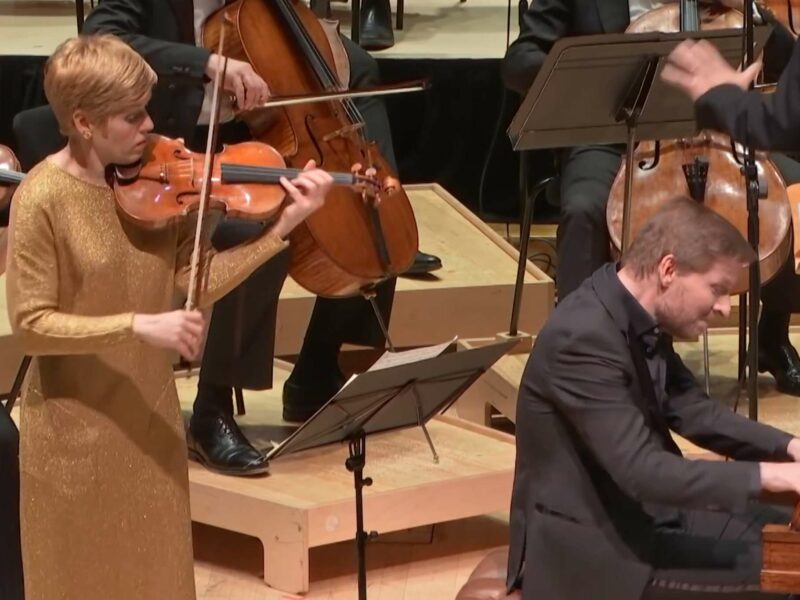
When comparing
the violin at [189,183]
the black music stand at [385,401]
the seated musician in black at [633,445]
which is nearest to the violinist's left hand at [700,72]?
the seated musician in black at [633,445]

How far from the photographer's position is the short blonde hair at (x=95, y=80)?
92.0 inches

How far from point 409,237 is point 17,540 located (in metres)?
1.12

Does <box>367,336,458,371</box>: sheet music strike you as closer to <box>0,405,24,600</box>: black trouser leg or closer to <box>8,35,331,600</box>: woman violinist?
<box>8,35,331,600</box>: woman violinist

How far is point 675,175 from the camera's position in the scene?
3.47 meters

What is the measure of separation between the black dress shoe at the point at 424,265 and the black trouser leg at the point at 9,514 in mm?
1669

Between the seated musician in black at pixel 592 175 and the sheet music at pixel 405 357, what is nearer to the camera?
the sheet music at pixel 405 357

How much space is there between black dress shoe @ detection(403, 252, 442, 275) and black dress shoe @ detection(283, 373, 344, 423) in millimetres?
700

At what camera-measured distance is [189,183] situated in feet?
8.21

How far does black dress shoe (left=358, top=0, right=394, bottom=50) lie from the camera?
17.7 ft

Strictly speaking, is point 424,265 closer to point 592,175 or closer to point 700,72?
point 592,175

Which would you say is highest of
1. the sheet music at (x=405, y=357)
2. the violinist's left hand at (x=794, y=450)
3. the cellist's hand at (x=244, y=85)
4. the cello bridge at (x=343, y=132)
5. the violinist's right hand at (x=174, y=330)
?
the cellist's hand at (x=244, y=85)

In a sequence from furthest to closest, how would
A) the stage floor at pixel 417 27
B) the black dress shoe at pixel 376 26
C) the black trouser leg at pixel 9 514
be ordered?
the black dress shoe at pixel 376 26, the stage floor at pixel 417 27, the black trouser leg at pixel 9 514

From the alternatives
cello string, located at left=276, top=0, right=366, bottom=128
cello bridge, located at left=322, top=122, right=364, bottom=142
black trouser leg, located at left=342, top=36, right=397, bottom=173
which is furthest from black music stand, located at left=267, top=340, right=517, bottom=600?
black trouser leg, located at left=342, top=36, right=397, bottom=173

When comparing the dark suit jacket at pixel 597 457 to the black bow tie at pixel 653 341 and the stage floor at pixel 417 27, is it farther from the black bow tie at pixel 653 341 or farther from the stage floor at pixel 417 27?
the stage floor at pixel 417 27
